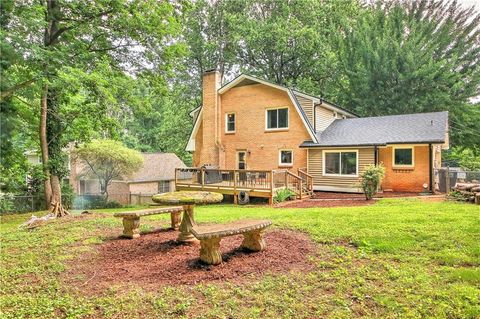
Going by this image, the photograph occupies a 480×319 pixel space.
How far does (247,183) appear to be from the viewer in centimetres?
1591

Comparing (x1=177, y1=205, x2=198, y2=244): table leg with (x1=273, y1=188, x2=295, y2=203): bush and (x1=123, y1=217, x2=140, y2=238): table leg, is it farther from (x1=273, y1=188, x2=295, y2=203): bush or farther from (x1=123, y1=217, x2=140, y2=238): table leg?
(x1=273, y1=188, x2=295, y2=203): bush

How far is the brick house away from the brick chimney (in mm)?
63

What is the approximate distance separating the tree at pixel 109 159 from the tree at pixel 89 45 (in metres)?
9.18

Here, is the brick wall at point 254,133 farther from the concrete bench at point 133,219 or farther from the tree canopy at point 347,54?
the concrete bench at point 133,219

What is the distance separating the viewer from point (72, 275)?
475cm

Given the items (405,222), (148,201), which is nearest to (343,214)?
(405,222)

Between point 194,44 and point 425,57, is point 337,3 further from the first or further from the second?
point 194,44

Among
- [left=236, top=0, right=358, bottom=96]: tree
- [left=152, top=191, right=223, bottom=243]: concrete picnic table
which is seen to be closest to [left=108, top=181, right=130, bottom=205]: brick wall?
[left=236, top=0, right=358, bottom=96]: tree

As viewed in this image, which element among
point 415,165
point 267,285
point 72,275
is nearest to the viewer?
point 267,285

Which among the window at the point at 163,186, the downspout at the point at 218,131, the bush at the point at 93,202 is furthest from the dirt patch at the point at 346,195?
the window at the point at 163,186

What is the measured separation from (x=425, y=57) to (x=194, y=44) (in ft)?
64.4

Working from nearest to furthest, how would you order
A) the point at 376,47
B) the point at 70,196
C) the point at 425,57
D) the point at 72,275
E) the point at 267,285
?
the point at 267,285 → the point at 72,275 → the point at 70,196 → the point at 425,57 → the point at 376,47

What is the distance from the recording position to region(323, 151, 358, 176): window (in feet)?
55.6

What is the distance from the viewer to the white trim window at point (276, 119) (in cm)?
1881
